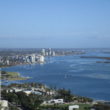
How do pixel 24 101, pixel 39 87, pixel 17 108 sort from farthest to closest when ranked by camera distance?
pixel 39 87 < pixel 24 101 < pixel 17 108

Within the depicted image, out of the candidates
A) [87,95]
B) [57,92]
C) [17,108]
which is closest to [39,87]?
[57,92]

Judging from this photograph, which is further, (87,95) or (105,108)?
(87,95)

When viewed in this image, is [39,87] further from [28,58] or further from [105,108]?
[28,58]

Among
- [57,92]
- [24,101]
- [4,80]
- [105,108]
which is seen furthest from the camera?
[4,80]

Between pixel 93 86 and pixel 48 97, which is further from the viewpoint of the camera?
pixel 93 86

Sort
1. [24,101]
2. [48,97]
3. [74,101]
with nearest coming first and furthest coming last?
[24,101] → [74,101] → [48,97]

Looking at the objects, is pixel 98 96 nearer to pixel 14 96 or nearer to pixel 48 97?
pixel 48 97

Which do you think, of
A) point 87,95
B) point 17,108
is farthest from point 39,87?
point 17,108

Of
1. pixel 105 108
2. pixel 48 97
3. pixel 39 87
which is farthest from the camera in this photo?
pixel 39 87

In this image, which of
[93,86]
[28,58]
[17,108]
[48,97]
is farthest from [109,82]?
[28,58]
